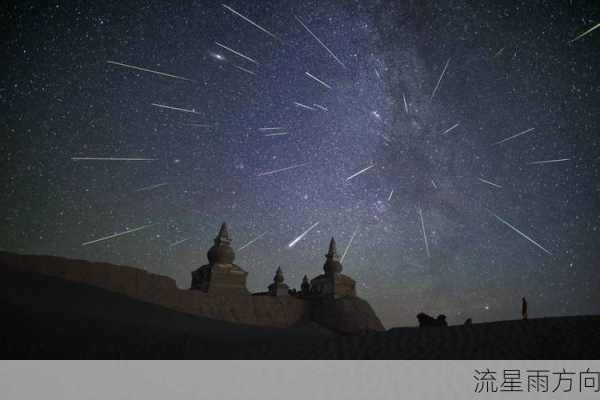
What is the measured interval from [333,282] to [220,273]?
1304 cm

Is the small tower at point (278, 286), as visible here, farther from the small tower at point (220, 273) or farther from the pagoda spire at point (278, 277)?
→ the small tower at point (220, 273)

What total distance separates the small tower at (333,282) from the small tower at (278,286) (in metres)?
3.22

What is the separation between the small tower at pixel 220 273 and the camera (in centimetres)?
3397

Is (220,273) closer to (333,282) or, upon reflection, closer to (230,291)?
(230,291)

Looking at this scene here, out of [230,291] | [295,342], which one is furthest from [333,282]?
[295,342]

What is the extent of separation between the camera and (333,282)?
3994 cm

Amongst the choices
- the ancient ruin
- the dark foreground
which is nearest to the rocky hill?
the ancient ruin

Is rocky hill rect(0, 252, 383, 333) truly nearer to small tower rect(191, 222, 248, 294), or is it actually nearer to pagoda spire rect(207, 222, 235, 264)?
small tower rect(191, 222, 248, 294)

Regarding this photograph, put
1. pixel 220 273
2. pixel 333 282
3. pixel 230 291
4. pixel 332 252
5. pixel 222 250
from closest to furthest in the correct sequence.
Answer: pixel 230 291, pixel 220 273, pixel 222 250, pixel 333 282, pixel 332 252

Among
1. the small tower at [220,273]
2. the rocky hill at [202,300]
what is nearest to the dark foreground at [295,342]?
the rocky hill at [202,300]
